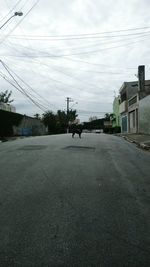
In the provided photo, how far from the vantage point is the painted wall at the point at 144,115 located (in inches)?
1589

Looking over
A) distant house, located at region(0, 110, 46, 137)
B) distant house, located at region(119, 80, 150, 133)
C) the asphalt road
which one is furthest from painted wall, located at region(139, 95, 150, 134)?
the asphalt road

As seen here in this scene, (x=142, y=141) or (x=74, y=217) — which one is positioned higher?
→ (x=142, y=141)

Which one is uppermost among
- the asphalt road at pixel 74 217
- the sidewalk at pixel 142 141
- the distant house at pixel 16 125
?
the distant house at pixel 16 125

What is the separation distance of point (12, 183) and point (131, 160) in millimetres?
6841

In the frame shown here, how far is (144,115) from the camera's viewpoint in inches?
1699

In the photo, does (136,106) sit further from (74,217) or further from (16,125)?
(74,217)

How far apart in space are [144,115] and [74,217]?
37.0m

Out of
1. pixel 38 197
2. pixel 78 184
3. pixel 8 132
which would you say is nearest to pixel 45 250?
pixel 38 197

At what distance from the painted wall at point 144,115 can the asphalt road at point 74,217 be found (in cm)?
2840

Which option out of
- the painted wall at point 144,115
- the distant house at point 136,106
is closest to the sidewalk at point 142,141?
the painted wall at point 144,115

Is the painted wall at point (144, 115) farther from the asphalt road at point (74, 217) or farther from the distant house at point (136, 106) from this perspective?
the asphalt road at point (74, 217)

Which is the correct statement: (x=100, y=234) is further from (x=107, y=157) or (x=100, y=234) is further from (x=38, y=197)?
(x=107, y=157)

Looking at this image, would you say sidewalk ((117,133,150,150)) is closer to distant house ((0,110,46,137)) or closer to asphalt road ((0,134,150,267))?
asphalt road ((0,134,150,267))

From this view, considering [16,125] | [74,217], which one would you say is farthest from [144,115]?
[74,217]
